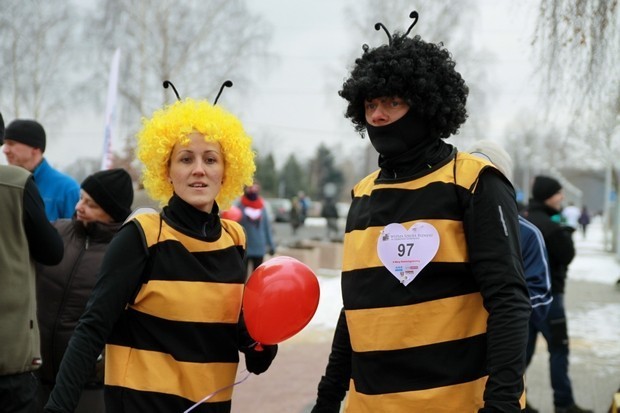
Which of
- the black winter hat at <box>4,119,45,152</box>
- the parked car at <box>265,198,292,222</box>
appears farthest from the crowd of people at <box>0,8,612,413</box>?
the parked car at <box>265,198,292,222</box>

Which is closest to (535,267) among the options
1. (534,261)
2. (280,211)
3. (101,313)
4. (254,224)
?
(534,261)

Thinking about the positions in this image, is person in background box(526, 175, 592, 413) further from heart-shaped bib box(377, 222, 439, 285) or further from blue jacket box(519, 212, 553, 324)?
heart-shaped bib box(377, 222, 439, 285)

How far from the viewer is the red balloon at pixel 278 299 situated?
2451mm

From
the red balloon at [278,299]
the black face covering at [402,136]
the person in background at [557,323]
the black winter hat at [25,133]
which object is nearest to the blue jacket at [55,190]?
the black winter hat at [25,133]

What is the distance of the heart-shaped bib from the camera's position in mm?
2135

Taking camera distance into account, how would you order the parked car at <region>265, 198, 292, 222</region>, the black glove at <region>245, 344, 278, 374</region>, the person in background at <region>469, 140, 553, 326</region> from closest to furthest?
the black glove at <region>245, 344, 278, 374</region>, the person in background at <region>469, 140, 553, 326</region>, the parked car at <region>265, 198, 292, 222</region>

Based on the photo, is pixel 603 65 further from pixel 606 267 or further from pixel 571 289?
pixel 606 267

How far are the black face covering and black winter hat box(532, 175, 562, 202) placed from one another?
3.67m

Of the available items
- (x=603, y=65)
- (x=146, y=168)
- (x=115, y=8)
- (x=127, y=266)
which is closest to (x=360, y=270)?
(x=127, y=266)

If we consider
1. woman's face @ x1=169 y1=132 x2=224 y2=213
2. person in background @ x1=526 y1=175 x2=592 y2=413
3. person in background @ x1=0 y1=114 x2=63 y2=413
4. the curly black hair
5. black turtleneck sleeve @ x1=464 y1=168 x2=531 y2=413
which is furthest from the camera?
person in background @ x1=526 y1=175 x2=592 y2=413

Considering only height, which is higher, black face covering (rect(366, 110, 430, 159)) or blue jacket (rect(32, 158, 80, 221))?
black face covering (rect(366, 110, 430, 159))

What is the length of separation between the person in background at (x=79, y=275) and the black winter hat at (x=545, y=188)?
356 centimetres

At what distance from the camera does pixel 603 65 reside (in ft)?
18.7

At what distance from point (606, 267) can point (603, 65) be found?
1550 centimetres
